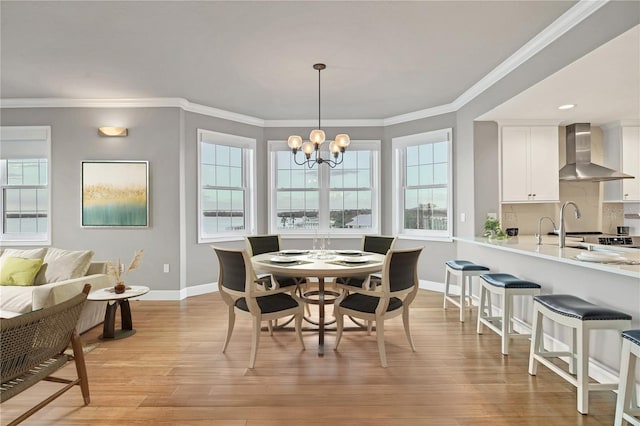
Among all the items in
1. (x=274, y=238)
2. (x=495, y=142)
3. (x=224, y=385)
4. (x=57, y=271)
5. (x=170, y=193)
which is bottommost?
(x=224, y=385)

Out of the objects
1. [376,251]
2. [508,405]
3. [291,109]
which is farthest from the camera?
[291,109]

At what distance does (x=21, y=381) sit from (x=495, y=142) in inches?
196

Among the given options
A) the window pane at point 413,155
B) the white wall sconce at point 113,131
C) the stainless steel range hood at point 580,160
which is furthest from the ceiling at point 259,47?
the stainless steel range hood at point 580,160

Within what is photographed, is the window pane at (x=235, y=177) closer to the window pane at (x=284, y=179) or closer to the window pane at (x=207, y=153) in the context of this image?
the window pane at (x=207, y=153)

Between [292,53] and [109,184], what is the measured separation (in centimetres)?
323

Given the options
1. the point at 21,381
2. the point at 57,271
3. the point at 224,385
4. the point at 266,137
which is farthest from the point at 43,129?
the point at 224,385

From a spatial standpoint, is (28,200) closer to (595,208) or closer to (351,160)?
(351,160)

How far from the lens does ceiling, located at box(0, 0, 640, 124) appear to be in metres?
2.61

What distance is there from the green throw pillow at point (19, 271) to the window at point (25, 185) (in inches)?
57.8

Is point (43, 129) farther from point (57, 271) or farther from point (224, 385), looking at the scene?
point (224, 385)

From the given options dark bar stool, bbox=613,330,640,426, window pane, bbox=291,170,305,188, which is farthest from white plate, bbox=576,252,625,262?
window pane, bbox=291,170,305,188

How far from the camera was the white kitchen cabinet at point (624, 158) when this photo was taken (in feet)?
14.9

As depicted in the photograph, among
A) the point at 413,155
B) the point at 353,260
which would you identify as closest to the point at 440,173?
the point at 413,155

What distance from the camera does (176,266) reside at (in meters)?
4.79
